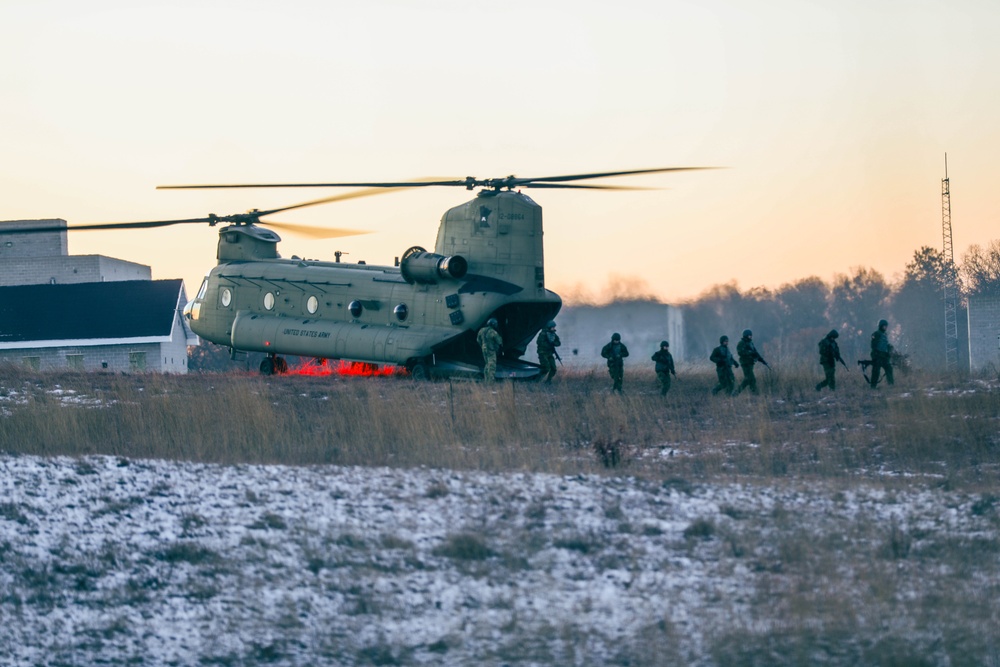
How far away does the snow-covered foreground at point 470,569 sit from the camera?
956 centimetres

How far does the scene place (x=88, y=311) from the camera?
53.0m

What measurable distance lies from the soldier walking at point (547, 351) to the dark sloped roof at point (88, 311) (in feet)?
94.3

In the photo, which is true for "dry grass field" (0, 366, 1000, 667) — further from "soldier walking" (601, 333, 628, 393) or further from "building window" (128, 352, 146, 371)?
"building window" (128, 352, 146, 371)

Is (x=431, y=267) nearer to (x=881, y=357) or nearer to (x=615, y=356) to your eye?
(x=615, y=356)

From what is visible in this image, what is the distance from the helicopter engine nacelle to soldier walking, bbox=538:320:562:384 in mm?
2153

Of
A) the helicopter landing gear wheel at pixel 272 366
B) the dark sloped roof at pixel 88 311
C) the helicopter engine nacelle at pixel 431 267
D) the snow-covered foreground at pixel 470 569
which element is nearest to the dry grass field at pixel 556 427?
the snow-covered foreground at pixel 470 569

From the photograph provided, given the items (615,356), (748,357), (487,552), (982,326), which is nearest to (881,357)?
(748,357)

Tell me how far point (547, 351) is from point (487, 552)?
1605cm

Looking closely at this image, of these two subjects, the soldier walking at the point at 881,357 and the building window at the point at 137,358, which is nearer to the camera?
the soldier walking at the point at 881,357

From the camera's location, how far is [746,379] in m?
24.8

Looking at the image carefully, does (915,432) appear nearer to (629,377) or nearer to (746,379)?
(746,379)

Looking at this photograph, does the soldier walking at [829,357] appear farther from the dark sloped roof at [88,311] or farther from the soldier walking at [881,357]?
the dark sloped roof at [88,311]

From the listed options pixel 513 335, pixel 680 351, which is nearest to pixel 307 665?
pixel 513 335

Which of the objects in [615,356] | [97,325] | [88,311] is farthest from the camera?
[88,311]
